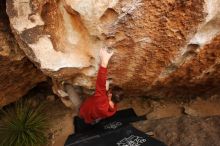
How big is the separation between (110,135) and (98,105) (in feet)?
1.89

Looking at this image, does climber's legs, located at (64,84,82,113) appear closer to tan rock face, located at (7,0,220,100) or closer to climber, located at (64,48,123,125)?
climber, located at (64,48,123,125)

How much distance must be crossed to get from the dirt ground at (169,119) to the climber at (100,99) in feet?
1.95

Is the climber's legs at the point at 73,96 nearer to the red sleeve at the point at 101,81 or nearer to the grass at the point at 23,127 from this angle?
the grass at the point at 23,127

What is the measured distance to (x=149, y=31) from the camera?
4.14 meters

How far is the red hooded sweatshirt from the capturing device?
4074 mm

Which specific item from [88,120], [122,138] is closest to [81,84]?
[88,120]

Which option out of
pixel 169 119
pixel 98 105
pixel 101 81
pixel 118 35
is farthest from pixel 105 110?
pixel 169 119

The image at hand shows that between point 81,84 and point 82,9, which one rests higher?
point 82,9

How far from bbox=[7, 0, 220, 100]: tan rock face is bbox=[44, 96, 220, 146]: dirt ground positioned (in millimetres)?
611

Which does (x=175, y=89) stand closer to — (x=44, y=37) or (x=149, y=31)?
(x=149, y=31)

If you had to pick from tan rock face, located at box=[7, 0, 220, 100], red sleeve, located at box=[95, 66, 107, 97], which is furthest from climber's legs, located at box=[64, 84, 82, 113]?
red sleeve, located at box=[95, 66, 107, 97]

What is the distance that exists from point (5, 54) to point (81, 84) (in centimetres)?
89

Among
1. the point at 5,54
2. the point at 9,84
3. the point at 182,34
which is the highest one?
the point at 182,34

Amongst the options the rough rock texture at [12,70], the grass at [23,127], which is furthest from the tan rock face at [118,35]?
the grass at [23,127]
